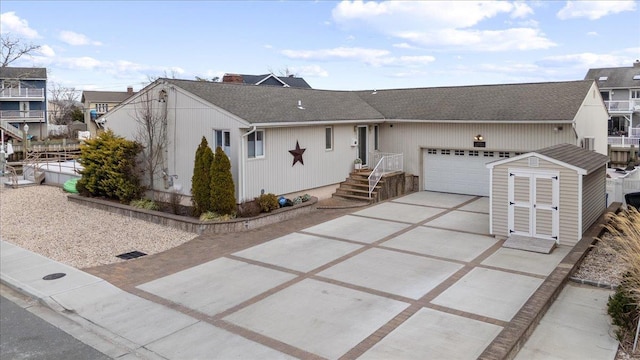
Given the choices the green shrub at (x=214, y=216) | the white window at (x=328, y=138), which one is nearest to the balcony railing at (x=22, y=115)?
the white window at (x=328, y=138)

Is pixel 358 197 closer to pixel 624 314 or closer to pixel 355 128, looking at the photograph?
pixel 355 128

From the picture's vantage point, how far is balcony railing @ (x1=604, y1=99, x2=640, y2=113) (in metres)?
39.6

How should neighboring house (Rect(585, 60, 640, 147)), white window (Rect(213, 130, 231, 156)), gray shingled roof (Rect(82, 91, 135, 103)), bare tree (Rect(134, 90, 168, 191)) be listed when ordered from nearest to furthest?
white window (Rect(213, 130, 231, 156)) → bare tree (Rect(134, 90, 168, 191)) → neighboring house (Rect(585, 60, 640, 147)) → gray shingled roof (Rect(82, 91, 135, 103))

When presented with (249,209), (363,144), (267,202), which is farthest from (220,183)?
(363,144)

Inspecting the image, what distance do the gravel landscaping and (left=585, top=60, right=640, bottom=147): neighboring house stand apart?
3820cm

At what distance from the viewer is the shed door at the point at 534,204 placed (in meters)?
11.9

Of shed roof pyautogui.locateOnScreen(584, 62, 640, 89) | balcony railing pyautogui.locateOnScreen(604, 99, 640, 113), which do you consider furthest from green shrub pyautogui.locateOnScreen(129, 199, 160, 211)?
shed roof pyautogui.locateOnScreen(584, 62, 640, 89)

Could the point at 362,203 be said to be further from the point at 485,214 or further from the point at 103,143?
the point at 103,143

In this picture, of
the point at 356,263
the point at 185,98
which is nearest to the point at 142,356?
the point at 356,263

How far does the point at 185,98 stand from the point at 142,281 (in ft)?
26.1

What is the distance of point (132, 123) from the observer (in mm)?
18344

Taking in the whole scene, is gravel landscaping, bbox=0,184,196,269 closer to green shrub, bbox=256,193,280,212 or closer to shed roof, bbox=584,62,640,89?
green shrub, bbox=256,193,280,212

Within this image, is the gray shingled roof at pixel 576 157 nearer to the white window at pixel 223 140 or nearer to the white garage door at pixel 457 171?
the white garage door at pixel 457 171

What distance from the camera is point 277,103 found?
17.8 meters
